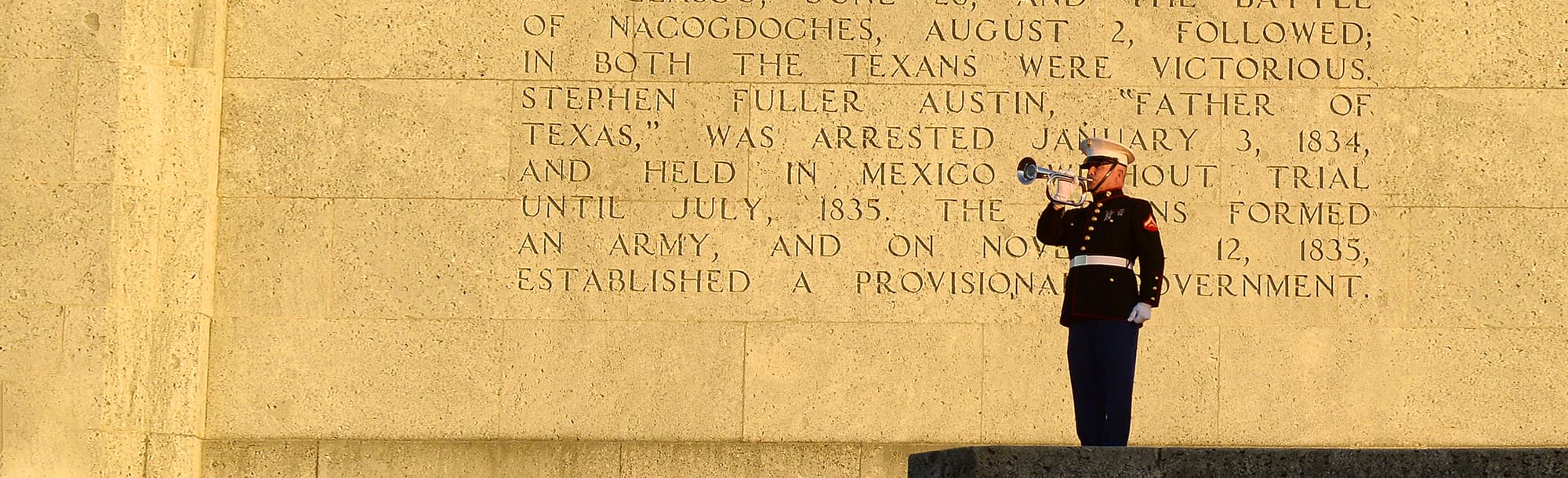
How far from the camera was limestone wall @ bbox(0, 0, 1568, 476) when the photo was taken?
1248 centimetres

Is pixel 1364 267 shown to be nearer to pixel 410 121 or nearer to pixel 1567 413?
pixel 1567 413

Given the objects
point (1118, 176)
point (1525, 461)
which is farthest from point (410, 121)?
point (1525, 461)

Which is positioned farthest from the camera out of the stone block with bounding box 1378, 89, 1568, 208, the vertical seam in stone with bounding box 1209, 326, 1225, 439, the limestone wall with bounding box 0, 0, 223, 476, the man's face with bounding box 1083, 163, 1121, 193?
the stone block with bounding box 1378, 89, 1568, 208

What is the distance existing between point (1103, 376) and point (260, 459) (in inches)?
195

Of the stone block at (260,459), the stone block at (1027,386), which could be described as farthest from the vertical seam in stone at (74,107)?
the stone block at (1027,386)

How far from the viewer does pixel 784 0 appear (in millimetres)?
13102

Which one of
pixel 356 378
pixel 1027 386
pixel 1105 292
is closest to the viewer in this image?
pixel 1105 292

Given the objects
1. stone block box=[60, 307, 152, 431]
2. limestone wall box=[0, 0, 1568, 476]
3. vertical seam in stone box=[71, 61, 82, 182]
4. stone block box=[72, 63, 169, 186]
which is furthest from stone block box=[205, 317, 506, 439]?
vertical seam in stone box=[71, 61, 82, 182]

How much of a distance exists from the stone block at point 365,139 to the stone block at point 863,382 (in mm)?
2005

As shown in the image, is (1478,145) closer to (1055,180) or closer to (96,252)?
(1055,180)

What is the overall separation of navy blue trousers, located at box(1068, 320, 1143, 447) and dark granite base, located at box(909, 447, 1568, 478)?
2.04 metres

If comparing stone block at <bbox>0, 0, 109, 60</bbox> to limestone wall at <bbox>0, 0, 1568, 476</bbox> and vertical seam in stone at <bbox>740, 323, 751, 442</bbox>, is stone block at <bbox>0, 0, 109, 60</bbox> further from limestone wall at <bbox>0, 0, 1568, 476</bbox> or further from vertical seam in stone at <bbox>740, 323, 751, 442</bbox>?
vertical seam in stone at <bbox>740, 323, 751, 442</bbox>

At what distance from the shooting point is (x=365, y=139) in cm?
1298

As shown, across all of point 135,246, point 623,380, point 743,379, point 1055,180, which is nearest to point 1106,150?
point 1055,180
